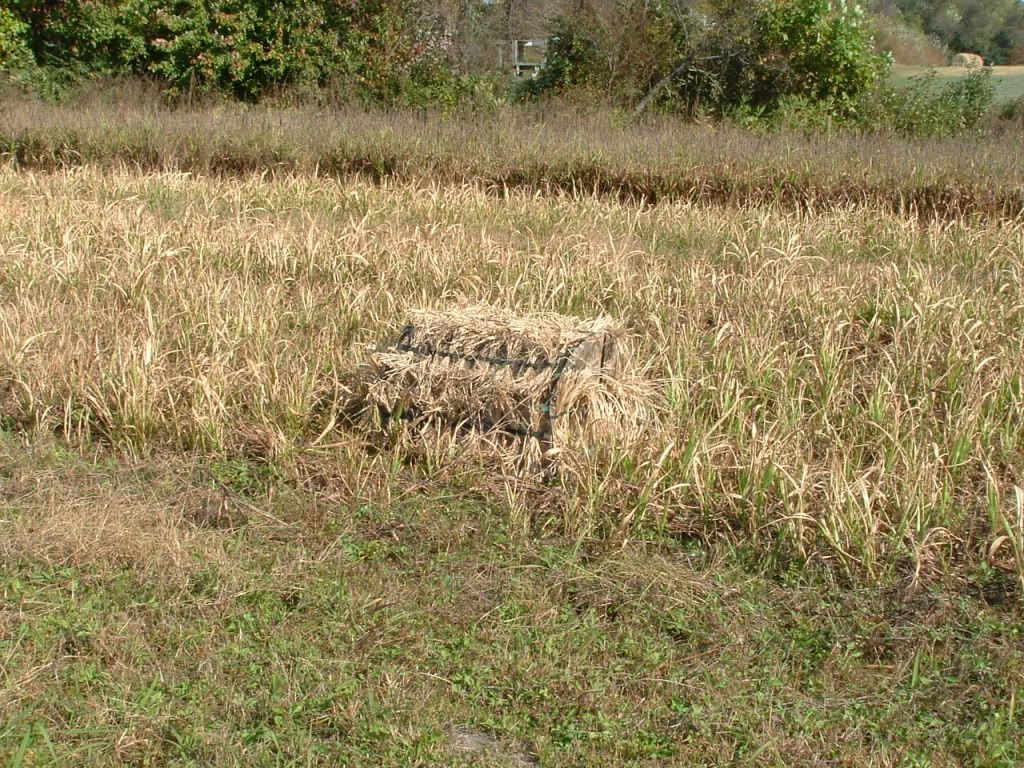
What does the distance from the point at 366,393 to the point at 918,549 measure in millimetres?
2330

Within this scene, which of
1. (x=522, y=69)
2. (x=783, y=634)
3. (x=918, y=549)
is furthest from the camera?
(x=522, y=69)

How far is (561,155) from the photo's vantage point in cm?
1001

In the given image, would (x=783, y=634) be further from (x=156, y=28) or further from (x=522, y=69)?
(x=522, y=69)

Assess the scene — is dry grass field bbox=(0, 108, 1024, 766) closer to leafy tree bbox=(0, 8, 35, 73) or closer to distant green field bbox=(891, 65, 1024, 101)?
leafy tree bbox=(0, 8, 35, 73)

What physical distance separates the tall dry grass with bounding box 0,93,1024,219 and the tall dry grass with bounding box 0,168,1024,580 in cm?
102

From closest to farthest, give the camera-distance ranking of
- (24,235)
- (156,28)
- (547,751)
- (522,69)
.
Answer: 1. (547,751)
2. (24,235)
3. (156,28)
4. (522,69)

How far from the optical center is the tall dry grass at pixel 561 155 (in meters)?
9.05

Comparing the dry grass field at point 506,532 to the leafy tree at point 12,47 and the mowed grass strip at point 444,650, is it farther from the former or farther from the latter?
the leafy tree at point 12,47

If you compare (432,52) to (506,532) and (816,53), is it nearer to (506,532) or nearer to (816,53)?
(816,53)

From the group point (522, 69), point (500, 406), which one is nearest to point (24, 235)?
point (500, 406)

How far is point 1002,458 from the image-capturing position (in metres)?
4.16

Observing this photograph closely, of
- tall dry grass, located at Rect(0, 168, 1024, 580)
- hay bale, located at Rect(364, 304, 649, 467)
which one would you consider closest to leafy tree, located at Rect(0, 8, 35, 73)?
tall dry grass, located at Rect(0, 168, 1024, 580)

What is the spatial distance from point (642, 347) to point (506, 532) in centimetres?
179

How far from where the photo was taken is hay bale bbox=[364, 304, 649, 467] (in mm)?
4145
